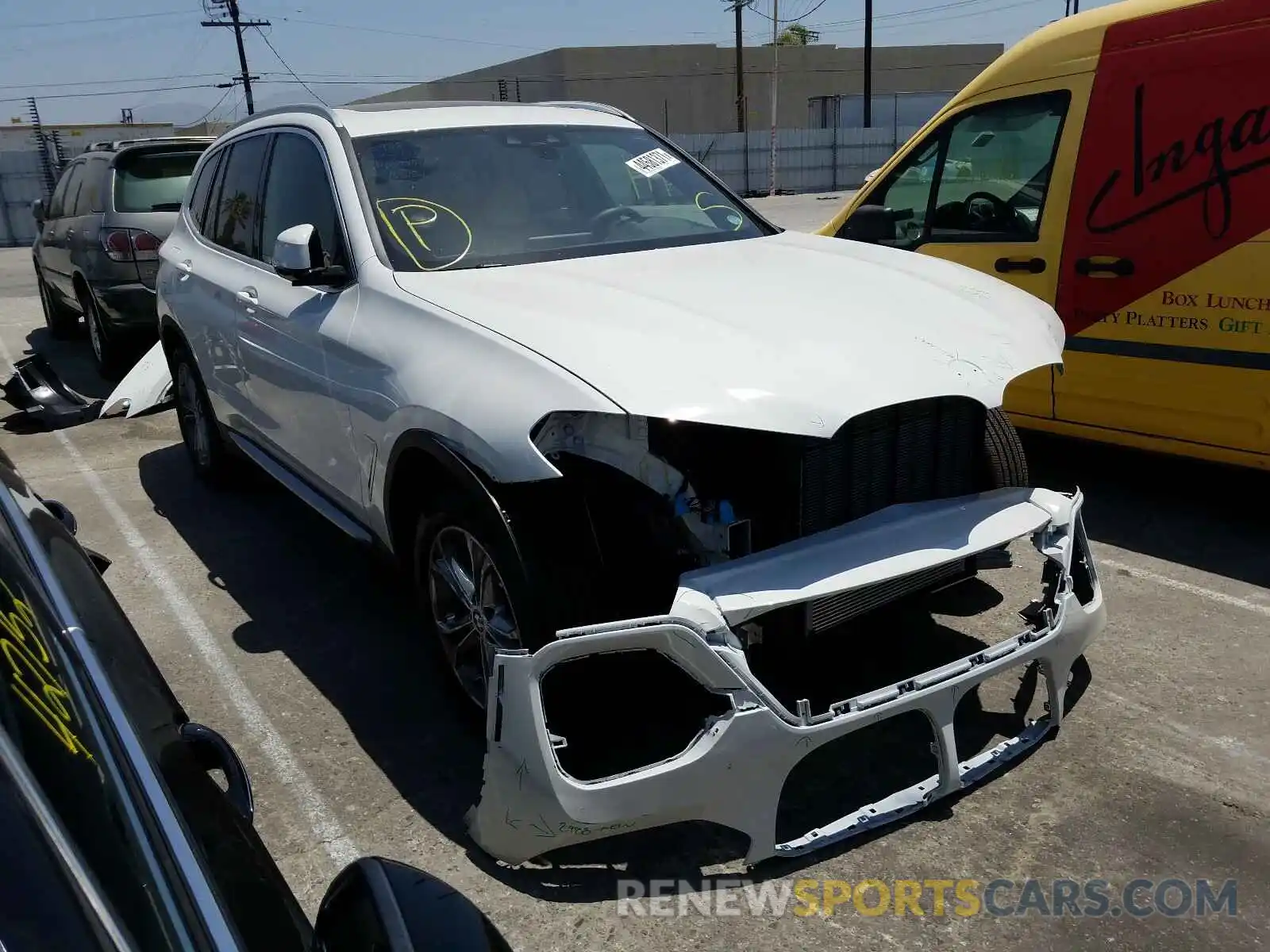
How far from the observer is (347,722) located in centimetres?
351

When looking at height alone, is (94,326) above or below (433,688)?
above

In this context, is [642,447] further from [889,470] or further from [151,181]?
[151,181]

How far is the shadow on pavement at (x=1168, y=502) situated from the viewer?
4.57m

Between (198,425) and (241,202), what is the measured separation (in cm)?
148

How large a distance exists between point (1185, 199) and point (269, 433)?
407 centimetres

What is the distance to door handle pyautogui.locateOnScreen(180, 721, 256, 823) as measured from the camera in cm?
184

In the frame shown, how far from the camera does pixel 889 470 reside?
120 inches

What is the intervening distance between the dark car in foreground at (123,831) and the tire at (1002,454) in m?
2.36

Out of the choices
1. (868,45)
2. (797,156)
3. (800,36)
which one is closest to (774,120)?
(797,156)

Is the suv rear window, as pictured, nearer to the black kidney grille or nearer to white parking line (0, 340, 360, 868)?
white parking line (0, 340, 360, 868)

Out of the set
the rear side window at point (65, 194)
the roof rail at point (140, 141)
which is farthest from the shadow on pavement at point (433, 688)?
the rear side window at point (65, 194)

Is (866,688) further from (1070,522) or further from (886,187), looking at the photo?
(886,187)

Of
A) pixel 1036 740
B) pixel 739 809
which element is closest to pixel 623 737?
pixel 739 809

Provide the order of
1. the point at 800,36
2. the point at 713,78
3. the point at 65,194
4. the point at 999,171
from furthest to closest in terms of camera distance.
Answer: the point at 800,36
the point at 713,78
the point at 65,194
the point at 999,171
